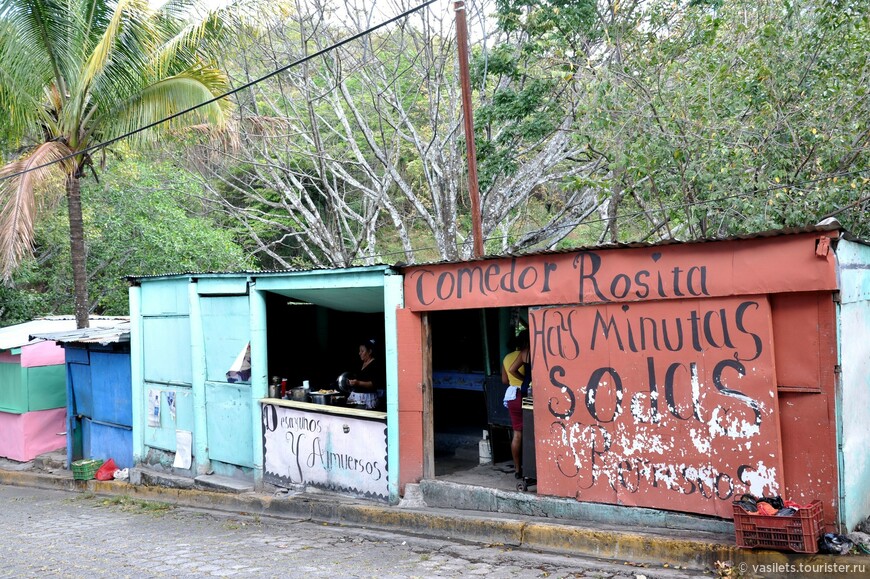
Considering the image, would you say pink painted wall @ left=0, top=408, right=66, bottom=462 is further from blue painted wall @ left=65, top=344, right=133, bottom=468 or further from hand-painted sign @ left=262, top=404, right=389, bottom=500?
hand-painted sign @ left=262, top=404, right=389, bottom=500

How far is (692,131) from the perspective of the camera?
1139 cm

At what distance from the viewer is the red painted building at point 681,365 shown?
6.45 meters

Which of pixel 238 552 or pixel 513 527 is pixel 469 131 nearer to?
pixel 513 527

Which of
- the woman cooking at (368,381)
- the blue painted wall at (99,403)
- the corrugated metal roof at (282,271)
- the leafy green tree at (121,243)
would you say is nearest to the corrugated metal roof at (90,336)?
the blue painted wall at (99,403)

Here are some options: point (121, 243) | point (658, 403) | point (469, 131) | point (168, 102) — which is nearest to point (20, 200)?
point (168, 102)

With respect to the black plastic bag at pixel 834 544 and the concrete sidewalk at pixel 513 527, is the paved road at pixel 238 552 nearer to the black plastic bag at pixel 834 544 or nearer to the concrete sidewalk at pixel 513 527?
the concrete sidewalk at pixel 513 527

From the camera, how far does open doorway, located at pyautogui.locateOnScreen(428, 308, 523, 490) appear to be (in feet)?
33.4

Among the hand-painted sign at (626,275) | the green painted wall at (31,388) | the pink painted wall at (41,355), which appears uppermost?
the hand-painted sign at (626,275)

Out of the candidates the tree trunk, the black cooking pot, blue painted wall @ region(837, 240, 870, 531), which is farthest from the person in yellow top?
the tree trunk

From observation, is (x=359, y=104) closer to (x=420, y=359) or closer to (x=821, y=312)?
(x=420, y=359)

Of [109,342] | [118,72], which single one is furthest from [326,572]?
[118,72]

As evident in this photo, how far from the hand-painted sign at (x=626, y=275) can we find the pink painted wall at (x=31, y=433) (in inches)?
368

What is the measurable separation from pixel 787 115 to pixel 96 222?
14.0 meters

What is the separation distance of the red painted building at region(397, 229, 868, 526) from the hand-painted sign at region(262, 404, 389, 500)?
6.36ft
